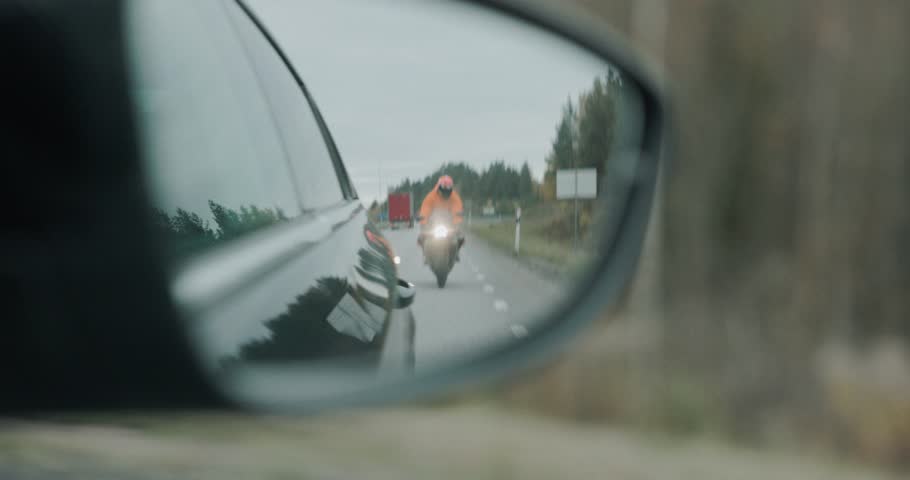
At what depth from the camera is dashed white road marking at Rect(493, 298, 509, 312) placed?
5.74 ft

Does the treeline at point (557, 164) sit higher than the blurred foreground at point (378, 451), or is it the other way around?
the treeline at point (557, 164)

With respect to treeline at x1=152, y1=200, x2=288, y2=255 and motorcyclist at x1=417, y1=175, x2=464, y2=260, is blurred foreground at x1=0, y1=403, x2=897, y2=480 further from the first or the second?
motorcyclist at x1=417, y1=175, x2=464, y2=260

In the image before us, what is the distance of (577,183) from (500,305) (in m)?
0.31

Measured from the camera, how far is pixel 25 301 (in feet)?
3.28

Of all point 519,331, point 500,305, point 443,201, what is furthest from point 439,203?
point 519,331

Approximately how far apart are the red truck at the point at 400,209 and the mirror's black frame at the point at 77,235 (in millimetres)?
520

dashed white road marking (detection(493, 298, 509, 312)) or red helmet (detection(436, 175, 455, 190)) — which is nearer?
red helmet (detection(436, 175, 455, 190))

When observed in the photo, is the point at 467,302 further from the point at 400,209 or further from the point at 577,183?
the point at 577,183

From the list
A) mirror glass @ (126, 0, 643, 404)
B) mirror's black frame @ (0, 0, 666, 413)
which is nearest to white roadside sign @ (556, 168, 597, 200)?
mirror glass @ (126, 0, 643, 404)

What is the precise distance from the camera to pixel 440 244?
155 cm

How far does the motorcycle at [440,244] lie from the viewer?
1.53m

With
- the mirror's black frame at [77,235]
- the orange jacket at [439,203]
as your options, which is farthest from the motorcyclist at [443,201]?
the mirror's black frame at [77,235]

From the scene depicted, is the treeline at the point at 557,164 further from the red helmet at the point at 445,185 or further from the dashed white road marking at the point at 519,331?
the dashed white road marking at the point at 519,331

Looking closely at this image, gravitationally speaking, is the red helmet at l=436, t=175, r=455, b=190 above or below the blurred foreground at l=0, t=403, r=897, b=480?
above
